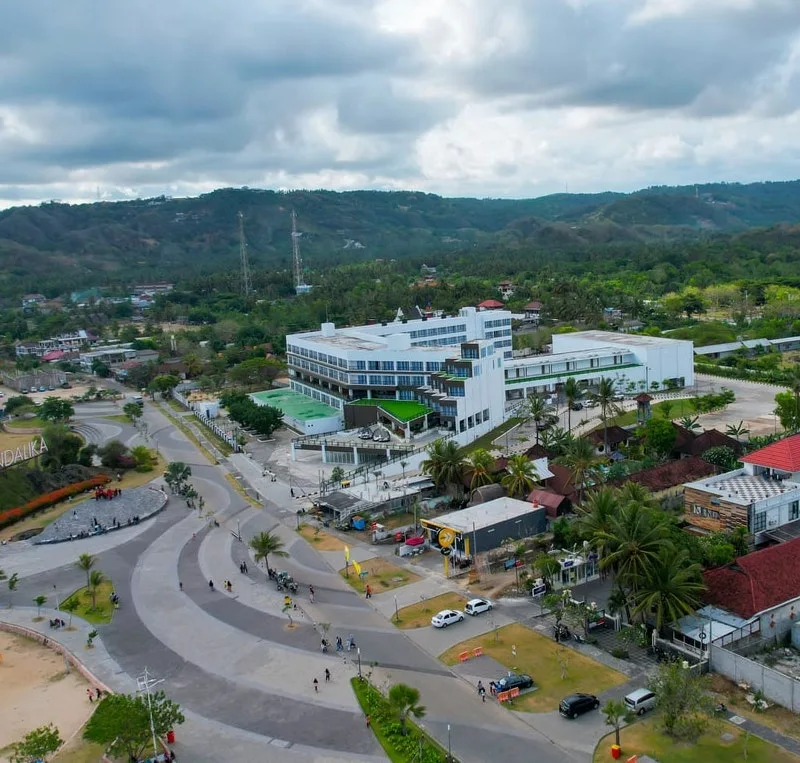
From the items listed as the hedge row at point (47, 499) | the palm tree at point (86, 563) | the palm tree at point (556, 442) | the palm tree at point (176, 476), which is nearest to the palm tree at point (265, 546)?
the palm tree at point (86, 563)

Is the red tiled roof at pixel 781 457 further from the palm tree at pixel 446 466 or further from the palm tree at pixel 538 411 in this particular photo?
the palm tree at pixel 538 411

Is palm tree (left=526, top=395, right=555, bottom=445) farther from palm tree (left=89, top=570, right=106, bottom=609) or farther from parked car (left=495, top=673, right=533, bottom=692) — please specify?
palm tree (left=89, top=570, right=106, bottom=609)

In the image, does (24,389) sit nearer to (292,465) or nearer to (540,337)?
(292,465)

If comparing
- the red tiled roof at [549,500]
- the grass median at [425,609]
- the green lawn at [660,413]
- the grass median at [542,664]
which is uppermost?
the red tiled roof at [549,500]

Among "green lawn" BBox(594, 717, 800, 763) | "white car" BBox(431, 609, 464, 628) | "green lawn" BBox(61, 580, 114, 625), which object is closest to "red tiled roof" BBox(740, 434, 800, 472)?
"green lawn" BBox(594, 717, 800, 763)

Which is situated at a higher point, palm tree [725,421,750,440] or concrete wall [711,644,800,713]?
palm tree [725,421,750,440]
